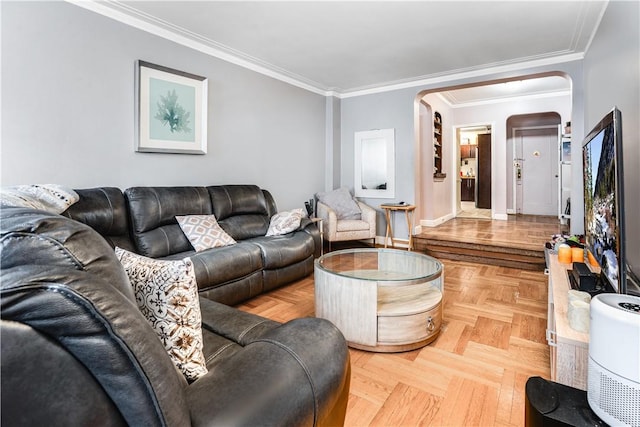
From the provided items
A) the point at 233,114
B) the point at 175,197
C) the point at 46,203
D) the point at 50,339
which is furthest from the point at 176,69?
the point at 50,339

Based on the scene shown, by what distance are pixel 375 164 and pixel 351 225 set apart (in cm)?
Result: 122

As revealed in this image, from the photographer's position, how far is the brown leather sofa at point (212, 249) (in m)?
2.55

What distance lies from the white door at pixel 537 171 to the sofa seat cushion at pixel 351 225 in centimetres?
503

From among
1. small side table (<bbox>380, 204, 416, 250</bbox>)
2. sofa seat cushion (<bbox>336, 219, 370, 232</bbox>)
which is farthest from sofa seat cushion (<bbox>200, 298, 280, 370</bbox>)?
small side table (<bbox>380, 204, 416, 250</bbox>)

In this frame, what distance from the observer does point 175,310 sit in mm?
944

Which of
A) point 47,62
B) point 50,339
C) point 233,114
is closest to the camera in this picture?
point 50,339

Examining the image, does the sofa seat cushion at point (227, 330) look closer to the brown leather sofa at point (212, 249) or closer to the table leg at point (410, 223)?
the brown leather sofa at point (212, 249)

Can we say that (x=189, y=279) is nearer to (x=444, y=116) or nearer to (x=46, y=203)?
(x=46, y=203)

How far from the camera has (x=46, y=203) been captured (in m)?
1.92

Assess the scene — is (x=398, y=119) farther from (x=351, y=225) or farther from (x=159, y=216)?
(x=159, y=216)

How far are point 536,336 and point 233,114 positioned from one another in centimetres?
352

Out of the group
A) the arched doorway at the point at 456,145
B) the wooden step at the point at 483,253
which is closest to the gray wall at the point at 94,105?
the wooden step at the point at 483,253

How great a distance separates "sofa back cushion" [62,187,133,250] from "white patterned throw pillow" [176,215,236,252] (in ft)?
1.43

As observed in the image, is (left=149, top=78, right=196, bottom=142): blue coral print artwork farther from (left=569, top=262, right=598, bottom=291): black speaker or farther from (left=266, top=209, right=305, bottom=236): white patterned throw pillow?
A: (left=569, top=262, right=598, bottom=291): black speaker
